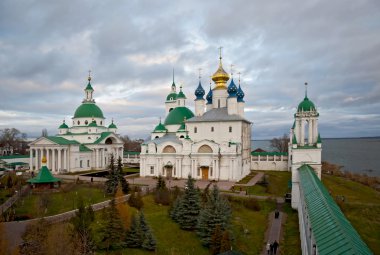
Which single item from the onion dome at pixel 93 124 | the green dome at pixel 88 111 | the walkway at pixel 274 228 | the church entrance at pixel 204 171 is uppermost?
the green dome at pixel 88 111

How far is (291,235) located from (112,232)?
10147mm

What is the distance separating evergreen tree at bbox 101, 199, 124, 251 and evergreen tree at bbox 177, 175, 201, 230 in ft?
15.7

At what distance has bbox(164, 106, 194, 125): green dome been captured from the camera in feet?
143

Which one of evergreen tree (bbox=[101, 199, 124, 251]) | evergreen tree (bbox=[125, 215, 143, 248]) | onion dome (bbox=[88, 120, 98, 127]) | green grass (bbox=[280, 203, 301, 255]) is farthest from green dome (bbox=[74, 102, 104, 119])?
evergreen tree (bbox=[125, 215, 143, 248])

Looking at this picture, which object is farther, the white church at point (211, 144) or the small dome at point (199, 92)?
the small dome at point (199, 92)

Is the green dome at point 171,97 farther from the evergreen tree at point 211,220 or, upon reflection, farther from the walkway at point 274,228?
the evergreen tree at point 211,220

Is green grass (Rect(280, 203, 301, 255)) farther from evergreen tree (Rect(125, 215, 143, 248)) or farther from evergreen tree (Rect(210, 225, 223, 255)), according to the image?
evergreen tree (Rect(125, 215, 143, 248))

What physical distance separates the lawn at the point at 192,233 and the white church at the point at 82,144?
23.3 meters

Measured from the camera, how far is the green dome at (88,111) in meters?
46.3

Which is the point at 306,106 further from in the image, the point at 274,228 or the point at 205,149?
the point at 205,149

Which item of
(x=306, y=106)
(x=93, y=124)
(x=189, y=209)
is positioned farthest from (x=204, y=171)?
(x=93, y=124)

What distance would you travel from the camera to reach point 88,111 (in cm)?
4644

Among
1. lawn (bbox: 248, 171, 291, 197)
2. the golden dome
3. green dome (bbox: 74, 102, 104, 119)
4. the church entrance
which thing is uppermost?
the golden dome

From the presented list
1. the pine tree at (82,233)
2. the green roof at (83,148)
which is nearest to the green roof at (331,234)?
the pine tree at (82,233)
